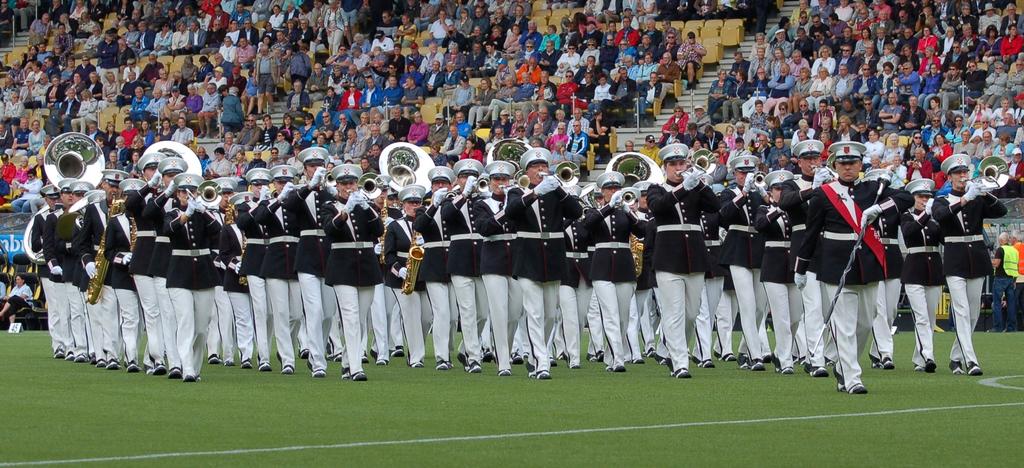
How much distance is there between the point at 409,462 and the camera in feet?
29.6

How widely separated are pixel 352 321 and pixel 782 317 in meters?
3.82

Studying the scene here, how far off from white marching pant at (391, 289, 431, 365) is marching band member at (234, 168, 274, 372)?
139 cm

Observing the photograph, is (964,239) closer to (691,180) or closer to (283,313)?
(691,180)

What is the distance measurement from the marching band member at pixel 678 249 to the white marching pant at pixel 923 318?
2186 millimetres

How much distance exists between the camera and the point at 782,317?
51.4 ft

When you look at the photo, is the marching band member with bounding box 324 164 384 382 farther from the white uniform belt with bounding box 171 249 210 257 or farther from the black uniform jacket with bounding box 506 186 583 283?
the black uniform jacket with bounding box 506 186 583 283

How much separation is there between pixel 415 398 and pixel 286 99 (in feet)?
75.1

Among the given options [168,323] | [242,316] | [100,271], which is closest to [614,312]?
[242,316]

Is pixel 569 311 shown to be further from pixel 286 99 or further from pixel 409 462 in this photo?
pixel 286 99

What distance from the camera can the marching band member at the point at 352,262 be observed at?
48.6ft

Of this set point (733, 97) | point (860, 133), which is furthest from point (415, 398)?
point (733, 97)

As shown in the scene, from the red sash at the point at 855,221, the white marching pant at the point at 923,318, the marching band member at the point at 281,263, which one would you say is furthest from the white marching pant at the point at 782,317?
the marching band member at the point at 281,263

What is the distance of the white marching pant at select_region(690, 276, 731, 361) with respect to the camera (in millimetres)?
16234

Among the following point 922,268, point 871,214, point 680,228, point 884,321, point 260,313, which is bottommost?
point 884,321
